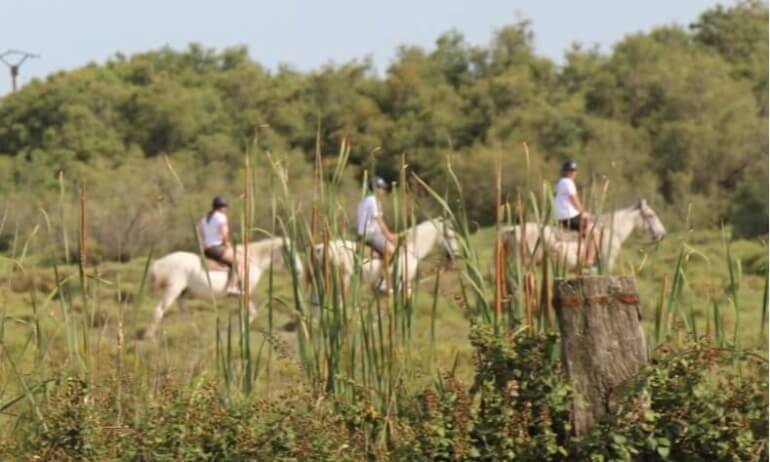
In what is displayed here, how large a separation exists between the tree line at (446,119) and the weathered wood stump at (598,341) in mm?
26018

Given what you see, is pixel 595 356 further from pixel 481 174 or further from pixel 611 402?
pixel 481 174

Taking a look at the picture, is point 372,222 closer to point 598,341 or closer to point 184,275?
point 598,341

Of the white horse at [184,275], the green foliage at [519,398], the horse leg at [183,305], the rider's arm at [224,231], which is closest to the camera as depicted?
the green foliage at [519,398]

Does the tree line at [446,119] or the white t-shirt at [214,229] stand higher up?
the tree line at [446,119]

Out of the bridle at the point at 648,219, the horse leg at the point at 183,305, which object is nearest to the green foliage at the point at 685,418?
the horse leg at the point at 183,305

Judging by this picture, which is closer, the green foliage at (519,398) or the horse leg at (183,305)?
the green foliage at (519,398)

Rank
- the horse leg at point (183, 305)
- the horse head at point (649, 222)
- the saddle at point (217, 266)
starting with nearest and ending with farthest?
the horse leg at point (183, 305), the saddle at point (217, 266), the horse head at point (649, 222)

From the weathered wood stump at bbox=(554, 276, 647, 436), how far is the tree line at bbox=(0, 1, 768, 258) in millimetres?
26018

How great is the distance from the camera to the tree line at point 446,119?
3609 centimetres

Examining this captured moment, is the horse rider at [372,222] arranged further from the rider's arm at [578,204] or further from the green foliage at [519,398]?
the green foliage at [519,398]

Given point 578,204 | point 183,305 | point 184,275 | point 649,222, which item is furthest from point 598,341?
point 649,222

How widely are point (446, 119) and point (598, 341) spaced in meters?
35.6

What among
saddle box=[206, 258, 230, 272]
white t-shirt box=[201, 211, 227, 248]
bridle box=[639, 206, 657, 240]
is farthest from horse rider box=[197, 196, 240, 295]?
bridle box=[639, 206, 657, 240]

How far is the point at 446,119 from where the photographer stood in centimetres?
4150
